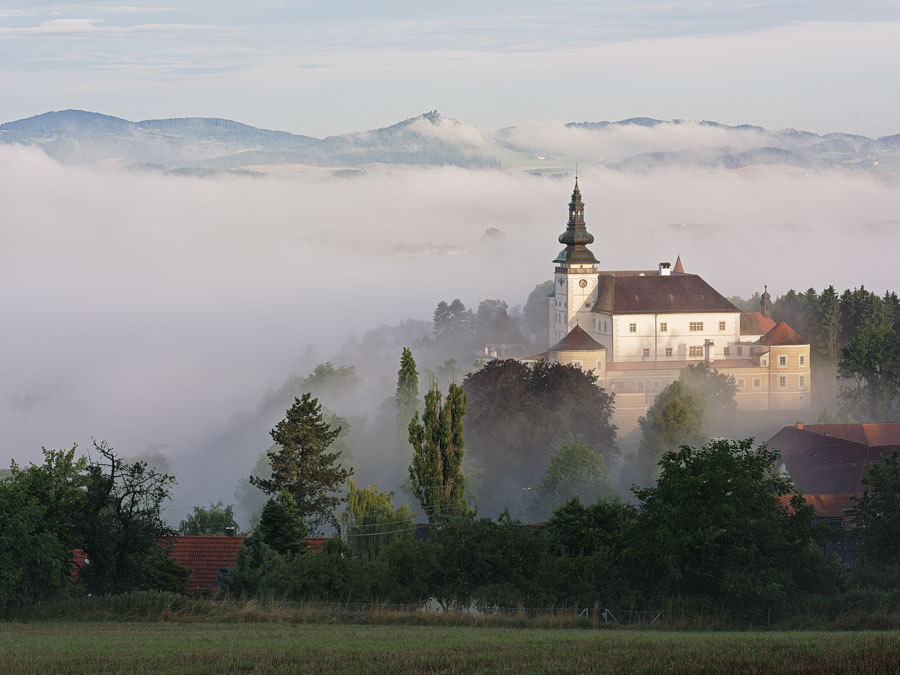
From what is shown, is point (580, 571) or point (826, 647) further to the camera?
point (580, 571)

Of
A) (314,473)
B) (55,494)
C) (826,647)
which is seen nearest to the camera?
(826,647)

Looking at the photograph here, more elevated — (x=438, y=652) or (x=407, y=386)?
(x=407, y=386)

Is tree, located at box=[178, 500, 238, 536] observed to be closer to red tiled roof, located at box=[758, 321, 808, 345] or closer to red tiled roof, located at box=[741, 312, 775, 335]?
red tiled roof, located at box=[758, 321, 808, 345]

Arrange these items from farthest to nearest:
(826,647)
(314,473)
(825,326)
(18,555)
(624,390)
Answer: (825,326) → (624,390) → (314,473) → (18,555) → (826,647)

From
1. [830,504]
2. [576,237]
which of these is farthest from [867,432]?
[576,237]

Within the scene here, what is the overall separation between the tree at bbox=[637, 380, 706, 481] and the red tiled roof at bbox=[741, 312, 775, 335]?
85.6 feet

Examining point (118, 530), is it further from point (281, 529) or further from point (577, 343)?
point (577, 343)

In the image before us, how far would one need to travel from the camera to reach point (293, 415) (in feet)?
173

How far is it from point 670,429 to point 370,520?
42681 millimetres

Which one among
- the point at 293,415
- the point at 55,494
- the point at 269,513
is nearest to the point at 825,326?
the point at 293,415

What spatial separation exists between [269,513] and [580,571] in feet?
39.0

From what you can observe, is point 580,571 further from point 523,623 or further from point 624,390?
point 624,390

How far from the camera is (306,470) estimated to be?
170 ft

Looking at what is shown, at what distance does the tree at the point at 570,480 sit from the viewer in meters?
83.1
